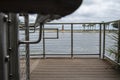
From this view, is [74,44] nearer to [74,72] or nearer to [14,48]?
[74,72]

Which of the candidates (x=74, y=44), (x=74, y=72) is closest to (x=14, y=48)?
(x=74, y=72)

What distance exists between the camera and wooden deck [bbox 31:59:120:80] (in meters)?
4.05

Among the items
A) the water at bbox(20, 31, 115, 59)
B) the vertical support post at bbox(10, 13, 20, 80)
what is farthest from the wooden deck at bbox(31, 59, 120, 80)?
the vertical support post at bbox(10, 13, 20, 80)

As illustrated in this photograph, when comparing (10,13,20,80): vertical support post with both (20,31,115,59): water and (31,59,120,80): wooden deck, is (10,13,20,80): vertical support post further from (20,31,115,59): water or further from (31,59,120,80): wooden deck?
(20,31,115,59): water

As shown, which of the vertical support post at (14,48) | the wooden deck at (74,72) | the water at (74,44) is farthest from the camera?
the water at (74,44)

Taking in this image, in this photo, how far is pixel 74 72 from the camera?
4.46 meters

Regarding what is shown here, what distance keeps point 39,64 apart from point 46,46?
51.2 inches

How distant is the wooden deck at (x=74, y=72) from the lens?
160 inches

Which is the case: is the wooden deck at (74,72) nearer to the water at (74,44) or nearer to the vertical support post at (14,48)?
the water at (74,44)

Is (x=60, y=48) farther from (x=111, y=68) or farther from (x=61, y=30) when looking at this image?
(x=111, y=68)

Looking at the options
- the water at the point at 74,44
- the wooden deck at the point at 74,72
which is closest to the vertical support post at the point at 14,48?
the wooden deck at the point at 74,72

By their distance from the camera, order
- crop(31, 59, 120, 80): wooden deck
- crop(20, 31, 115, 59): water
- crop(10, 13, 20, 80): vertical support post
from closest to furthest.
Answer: crop(10, 13, 20, 80): vertical support post → crop(31, 59, 120, 80): wooden deck → crop(20, 31, 115, 59): water

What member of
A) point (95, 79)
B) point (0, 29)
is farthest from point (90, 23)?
point (0, 29)

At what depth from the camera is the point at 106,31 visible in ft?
19.9
